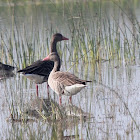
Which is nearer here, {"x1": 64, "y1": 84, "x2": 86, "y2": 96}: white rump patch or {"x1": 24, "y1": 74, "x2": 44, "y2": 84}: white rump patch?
{"x1": 64, "y1": 84, "x2": 86, "y2": 96}: white rump patch

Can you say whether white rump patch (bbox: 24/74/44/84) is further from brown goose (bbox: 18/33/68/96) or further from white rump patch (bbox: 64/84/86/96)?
white rump patch (bbox: 64/84/86/96)

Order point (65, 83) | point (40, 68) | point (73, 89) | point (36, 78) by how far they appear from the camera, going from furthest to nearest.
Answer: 1. point (40, 68)
2. point (36, 78)
3. point (65, 83)
4. point (73, 89)

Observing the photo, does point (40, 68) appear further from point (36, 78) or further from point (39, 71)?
point (36, 78)

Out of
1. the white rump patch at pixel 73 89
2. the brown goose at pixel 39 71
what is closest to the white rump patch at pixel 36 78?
the brown goose at pixel 39 71

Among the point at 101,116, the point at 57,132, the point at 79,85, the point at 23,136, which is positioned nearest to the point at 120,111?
the point at 101,116

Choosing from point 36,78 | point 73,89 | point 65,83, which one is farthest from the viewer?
point 36,78

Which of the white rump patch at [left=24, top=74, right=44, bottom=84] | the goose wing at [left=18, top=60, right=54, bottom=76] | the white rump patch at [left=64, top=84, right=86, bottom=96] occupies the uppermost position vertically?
the goose wing at [left=18, top=60, right=54, bottom=76]

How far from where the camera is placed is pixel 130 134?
6.08 metres

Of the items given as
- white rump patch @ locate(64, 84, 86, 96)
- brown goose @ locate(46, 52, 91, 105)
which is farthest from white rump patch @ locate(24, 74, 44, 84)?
white rump patch @ locate(64, 84, 86, 96)

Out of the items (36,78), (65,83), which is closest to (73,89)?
(65,83)

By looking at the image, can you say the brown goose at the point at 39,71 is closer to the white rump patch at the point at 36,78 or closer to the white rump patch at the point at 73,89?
the white rump patch at the point at 36,78

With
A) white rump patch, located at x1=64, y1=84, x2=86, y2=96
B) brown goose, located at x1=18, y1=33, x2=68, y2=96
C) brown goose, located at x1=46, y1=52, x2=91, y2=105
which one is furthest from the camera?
brown goose, located at x1=18, y1=33, x2=68, y2=96

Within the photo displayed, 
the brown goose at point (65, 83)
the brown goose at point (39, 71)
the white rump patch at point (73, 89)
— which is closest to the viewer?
the white rump patch at point (73, 89)

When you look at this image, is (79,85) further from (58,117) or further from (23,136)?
(23,136)
